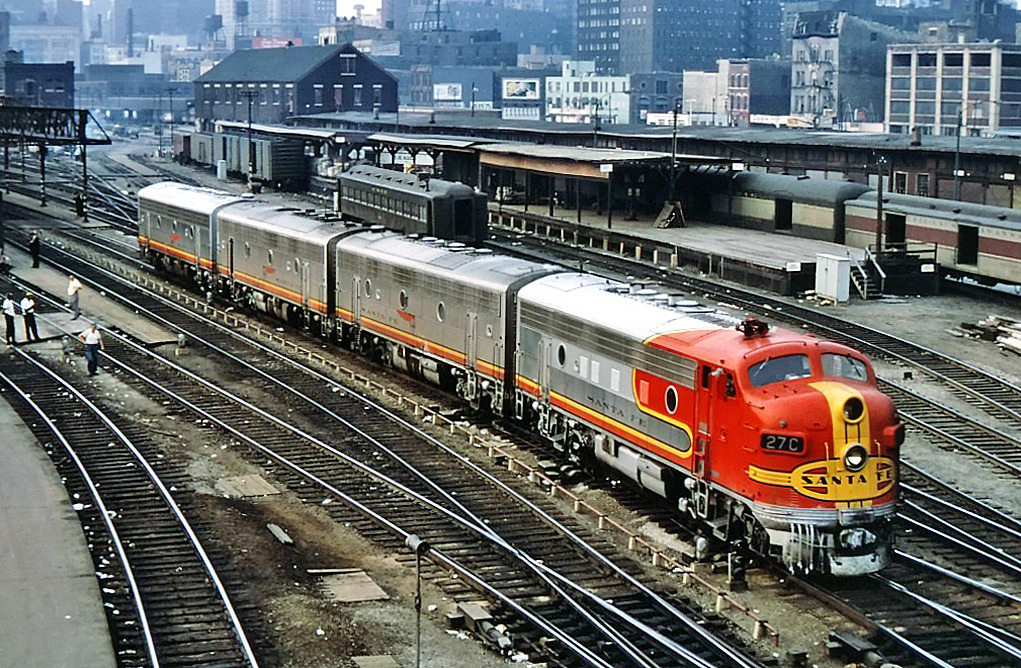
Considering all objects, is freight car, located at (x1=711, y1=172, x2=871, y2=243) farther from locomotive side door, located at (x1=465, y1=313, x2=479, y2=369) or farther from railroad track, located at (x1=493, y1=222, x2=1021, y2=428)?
locomotive side door, located at (x1=465, y1=313, x2=479, y2=369)

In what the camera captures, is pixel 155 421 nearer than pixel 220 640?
No

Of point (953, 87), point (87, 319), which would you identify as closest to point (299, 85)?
point (953, 87)

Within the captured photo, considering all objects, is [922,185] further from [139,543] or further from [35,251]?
[139,543]

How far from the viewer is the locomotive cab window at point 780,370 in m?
20.6

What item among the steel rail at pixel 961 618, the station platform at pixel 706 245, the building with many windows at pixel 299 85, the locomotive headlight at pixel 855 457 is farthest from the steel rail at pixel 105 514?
the building with many windows at pixel 299 85

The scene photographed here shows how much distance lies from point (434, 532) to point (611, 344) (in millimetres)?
4328

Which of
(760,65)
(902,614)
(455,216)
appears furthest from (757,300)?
(760,65)

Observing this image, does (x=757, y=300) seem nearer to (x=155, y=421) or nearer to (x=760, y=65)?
(x=155, y=421)

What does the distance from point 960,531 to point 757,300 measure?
25.9 metres

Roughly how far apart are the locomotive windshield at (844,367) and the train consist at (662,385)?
0.07 feet

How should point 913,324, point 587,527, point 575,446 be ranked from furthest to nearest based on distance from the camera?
point 913,324 < point 575,446 < point 587,527

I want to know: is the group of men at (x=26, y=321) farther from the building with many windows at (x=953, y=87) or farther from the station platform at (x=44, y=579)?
the building with many windows at (x=953, y=87)

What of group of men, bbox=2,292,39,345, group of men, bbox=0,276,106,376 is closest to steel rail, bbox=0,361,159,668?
group of men, bbox=0,276,106,376

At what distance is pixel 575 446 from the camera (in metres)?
26.8
